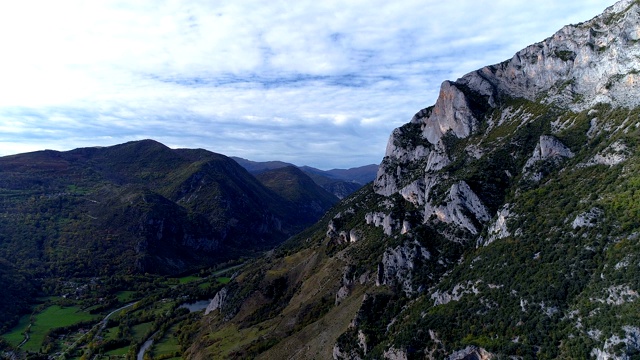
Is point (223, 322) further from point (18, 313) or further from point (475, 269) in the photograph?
point (18, 313)

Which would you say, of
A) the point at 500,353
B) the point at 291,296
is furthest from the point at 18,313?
the point at 500,353

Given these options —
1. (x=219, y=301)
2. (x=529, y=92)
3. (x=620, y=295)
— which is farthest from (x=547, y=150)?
(x=219, y=301)

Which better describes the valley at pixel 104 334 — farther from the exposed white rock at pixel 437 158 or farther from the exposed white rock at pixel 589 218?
the exposed white rock at pixel 589 218

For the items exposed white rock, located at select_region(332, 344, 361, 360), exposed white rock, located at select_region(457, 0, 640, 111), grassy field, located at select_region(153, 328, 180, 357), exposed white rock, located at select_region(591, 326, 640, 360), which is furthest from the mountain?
grassy field, located at select_region(153, 328, 180, 357)

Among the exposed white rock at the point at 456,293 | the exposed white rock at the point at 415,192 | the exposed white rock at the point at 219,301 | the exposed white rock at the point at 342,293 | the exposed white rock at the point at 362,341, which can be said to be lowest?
the exposed white rock at the point at 219,301

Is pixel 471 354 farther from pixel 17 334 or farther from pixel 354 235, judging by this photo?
pixel 17 334

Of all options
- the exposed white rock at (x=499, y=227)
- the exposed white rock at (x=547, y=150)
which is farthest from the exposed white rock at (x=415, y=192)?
the exposed white rock at (x=499, y=227)
